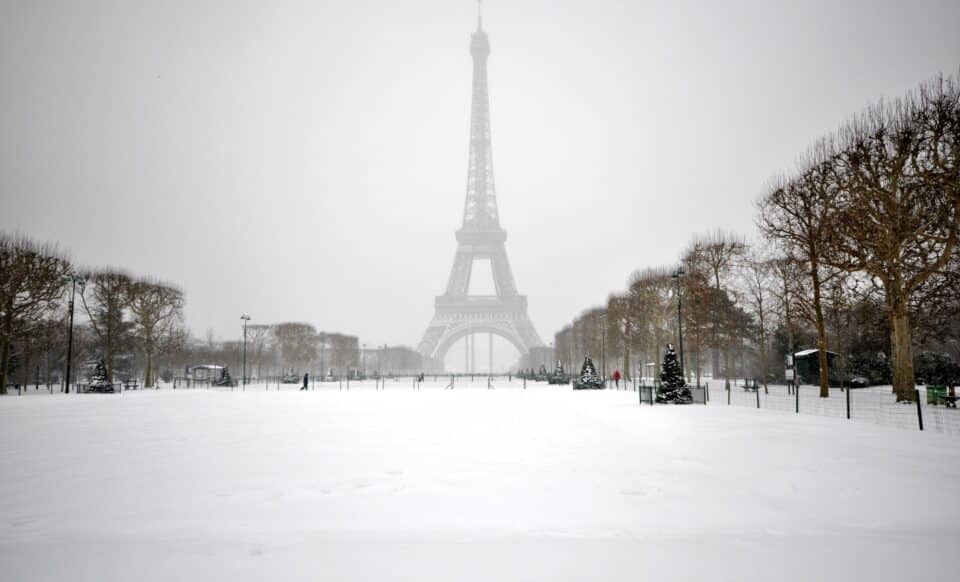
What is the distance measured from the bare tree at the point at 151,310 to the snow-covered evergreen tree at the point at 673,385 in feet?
133

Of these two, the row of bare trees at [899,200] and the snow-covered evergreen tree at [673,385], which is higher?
the row of bare trees at [899,200]

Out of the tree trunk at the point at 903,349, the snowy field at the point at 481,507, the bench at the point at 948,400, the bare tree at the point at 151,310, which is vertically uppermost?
the bare tree at the point at 151,310

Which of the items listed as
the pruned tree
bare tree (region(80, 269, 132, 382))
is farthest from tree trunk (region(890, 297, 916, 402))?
the pruned tree

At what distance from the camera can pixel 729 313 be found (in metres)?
38.2

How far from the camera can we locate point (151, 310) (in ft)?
142

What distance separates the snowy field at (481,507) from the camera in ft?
15.2

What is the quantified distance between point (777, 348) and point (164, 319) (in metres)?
54.4

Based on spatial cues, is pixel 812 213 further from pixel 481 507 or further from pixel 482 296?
pixel 482 296

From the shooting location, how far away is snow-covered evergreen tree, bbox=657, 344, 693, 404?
22281 mm

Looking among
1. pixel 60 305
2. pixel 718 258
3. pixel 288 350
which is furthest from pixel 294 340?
pixel 718 258

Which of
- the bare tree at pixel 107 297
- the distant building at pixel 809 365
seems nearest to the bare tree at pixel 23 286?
the bare tree at pixel 107 297

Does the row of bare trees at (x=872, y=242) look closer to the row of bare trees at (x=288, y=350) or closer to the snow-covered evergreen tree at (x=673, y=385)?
the snow-covered evergreen tree at (x=673, y=385)

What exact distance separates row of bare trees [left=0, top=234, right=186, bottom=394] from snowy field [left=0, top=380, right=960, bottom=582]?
2571 cm

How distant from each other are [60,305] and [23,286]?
14.1 feet
